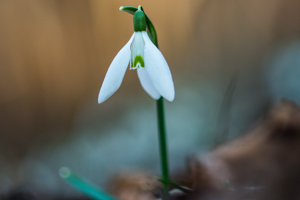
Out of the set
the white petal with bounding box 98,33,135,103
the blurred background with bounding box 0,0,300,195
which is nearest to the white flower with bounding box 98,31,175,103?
the white petal with bounding box 98,33,135,103

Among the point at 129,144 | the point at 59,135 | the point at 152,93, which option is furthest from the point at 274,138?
the point at 59,135

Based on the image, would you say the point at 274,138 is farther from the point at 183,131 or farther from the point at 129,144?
the point at 129,144

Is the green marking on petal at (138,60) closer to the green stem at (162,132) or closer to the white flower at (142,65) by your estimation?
the white flower at (142,65)

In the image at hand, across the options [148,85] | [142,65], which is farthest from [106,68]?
[142,65]

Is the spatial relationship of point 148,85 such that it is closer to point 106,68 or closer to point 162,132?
point 162,132

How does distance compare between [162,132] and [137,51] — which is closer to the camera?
[137,51]

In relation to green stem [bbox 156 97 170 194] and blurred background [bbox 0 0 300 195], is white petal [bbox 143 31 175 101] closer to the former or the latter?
green stem [bbox 156 97 170 194]

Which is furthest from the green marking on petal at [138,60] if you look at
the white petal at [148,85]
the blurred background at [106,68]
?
the blurred background at [106,68]
